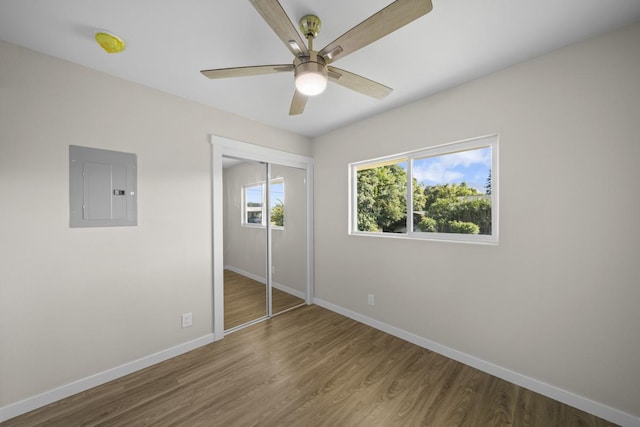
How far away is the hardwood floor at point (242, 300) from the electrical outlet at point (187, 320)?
0.42 meters

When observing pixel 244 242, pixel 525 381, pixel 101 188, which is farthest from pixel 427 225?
pixel 101 188

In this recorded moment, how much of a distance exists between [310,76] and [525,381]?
2.63 metres

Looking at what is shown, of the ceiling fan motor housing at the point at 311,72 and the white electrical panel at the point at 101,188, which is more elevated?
the ceiling fan motor housing at the point at 311,72

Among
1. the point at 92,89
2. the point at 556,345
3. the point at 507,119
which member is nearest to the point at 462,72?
the point at 507,119

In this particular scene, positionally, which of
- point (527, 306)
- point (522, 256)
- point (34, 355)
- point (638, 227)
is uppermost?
point (638, 227)

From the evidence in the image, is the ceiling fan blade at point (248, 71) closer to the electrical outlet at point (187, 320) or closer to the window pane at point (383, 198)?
the window pane at point (383, 198)

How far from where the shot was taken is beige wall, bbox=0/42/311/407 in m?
1.64

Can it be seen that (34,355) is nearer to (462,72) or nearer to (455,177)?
(455,177)

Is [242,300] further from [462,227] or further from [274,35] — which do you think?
[274,35]

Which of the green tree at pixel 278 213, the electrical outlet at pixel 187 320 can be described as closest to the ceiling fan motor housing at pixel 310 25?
the green tree at pixel 278 213

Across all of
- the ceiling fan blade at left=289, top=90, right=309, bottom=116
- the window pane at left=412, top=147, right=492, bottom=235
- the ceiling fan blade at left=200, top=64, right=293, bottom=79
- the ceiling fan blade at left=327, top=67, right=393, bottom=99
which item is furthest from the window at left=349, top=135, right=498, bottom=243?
the ceiling fan blade at left=200, top=64, right=293, bottom=79

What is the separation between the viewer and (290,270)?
11.4ft

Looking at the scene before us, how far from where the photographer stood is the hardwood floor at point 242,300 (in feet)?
9.26

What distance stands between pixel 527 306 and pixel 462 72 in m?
1.89
